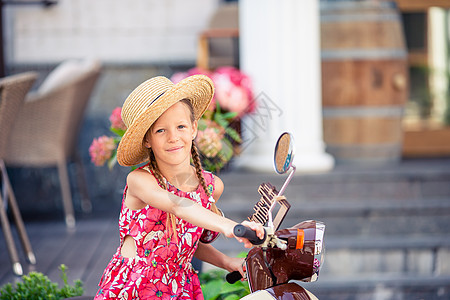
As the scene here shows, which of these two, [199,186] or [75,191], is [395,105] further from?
[199,186]

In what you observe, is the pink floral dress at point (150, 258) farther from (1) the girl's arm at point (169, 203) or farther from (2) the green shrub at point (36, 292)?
(2) the green shrub at point (36, 292)

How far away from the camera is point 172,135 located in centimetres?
170

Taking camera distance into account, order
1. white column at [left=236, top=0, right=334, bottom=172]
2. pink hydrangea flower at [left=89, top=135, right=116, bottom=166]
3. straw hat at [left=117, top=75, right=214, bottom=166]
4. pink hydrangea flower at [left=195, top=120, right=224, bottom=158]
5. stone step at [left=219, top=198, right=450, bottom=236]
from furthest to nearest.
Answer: white column at [left=236, top=0, right=334, bottom=172] < stone step at [left=219, top=198, right=450, bottom=236] < pink hydrangea flower at [left=89, top=135, right=116, bottom=166] < pink hydrangea flower at [left=195, top=120, right=224, bottom=158] < straw hat at [left=117, top=75, right=214, bottom=166]

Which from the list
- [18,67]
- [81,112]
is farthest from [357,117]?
[18,67]

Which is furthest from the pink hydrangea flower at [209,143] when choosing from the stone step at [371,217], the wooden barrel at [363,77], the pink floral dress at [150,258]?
the wooden barrel at [363,77]

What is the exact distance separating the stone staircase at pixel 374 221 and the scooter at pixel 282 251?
4.73ft

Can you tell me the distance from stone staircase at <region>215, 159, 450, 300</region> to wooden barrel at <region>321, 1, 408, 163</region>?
0.80 feet

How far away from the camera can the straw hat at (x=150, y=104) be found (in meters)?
1.64

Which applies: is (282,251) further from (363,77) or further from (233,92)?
(363,77)

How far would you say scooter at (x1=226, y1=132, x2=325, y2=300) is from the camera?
4.82 feet

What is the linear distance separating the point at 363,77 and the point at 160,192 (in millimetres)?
2907

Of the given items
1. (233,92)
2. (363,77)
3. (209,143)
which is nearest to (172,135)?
(209,143)

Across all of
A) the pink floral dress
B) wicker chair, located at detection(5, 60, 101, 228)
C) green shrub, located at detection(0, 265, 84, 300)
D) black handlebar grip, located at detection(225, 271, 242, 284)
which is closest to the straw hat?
the pink floral dress

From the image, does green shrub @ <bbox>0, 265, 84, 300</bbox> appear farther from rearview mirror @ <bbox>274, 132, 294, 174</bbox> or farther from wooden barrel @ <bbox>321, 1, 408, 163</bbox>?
wooden barrel @ <bbox>321, 1, 408, 163</bbox>
